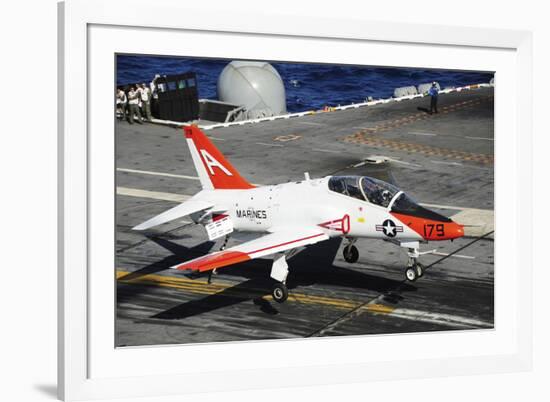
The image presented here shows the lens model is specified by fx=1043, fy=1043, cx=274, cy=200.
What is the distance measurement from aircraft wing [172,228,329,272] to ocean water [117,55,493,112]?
85.0 ft

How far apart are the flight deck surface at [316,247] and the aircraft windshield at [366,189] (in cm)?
280

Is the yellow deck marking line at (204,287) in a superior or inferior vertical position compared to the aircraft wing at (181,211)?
inferior

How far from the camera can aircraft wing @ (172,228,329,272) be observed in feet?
82.3

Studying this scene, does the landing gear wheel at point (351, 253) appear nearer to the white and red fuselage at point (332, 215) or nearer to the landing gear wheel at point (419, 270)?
the white and red fuselage at point (332, 215)

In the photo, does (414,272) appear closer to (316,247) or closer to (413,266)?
(413,266)

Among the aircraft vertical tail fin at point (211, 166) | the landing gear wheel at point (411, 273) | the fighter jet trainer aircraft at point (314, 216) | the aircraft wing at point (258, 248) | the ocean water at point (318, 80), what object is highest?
the ocean water at point (318, 80)

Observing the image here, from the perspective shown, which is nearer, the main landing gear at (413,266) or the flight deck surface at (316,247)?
the flight deck surface at (316,247)

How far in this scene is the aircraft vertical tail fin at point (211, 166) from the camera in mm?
29031

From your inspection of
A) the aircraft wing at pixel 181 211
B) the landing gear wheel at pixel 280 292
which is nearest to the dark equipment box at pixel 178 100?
the aircraft wing at pixel 181 211

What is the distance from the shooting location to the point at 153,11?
75.0 feet

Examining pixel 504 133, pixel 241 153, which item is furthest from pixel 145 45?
pixel 241 153

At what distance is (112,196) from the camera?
2245 centimetres

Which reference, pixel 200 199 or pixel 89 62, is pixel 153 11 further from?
pixel 200 199

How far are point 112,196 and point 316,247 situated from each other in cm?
1112
